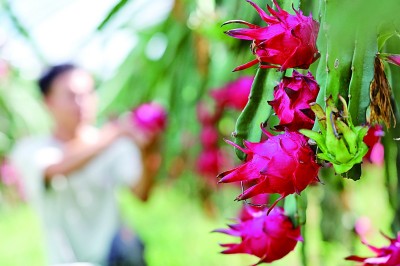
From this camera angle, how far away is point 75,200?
8.27 ft

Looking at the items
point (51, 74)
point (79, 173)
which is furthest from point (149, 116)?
point (51, 74)

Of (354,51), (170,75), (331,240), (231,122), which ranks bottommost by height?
(331,240)

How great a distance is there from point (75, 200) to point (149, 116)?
0.38 m

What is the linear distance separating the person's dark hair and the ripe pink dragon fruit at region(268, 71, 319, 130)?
6.98ft

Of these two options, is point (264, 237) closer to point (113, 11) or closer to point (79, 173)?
point (113, 11)

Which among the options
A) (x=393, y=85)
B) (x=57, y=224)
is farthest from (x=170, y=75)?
(x=393, y=85)

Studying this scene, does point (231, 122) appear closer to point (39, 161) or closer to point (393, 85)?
point (39, 161)

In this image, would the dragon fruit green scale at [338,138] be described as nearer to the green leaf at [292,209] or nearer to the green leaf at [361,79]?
the green leaf at [361,79]

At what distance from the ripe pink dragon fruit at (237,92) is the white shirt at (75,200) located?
69cm

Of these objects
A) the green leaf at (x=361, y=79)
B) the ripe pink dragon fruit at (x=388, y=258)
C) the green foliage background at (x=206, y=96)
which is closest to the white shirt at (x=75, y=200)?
the green foliage background at (x=206, y=96)

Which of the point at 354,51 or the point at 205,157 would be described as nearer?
the point at 354,51

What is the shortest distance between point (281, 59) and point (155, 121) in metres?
1.86

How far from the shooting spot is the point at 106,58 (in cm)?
242

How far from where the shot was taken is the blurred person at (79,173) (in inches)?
95.5
